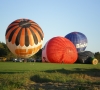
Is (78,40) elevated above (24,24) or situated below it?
below

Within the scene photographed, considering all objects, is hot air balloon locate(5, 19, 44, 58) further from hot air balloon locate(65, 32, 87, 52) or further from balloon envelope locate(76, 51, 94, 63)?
hot air balloon locate(65, 32, 87, 52)

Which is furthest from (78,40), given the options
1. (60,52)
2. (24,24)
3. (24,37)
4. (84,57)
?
(24,37)

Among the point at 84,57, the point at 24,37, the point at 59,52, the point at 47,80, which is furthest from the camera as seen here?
the point at 84,57

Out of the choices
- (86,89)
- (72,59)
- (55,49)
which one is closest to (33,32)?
(55,49)

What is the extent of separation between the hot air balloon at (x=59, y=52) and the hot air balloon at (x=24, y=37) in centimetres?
423

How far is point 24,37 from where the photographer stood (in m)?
27.5

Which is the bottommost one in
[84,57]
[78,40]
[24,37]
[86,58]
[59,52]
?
[86,58]

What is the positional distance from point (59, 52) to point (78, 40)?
8.59 metres

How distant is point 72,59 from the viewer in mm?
33281

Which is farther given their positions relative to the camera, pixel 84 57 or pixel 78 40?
pixel 78 40

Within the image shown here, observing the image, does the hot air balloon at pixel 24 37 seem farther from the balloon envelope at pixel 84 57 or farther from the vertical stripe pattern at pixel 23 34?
the balloon envelope at pixel 84 57

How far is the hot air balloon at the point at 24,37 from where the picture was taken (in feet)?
90.5

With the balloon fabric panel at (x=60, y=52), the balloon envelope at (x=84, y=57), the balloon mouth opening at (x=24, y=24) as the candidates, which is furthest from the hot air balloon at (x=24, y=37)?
the balloon envelope at (x=84, y=57)

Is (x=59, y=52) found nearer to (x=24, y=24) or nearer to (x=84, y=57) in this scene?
(x=84, y=57)
